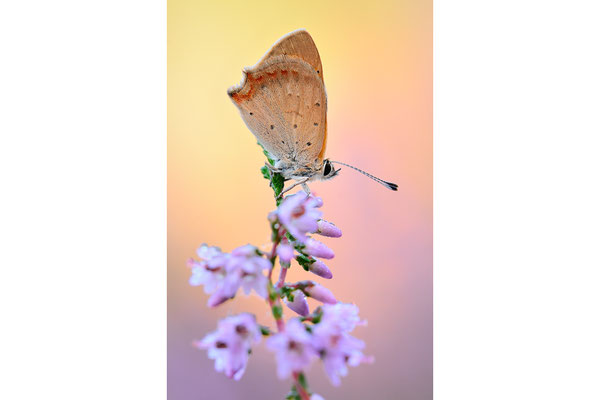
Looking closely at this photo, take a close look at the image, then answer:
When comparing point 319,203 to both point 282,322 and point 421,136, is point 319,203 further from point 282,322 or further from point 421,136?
point 421,136

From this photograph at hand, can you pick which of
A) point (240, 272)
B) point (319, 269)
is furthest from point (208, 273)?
point (319, 269)

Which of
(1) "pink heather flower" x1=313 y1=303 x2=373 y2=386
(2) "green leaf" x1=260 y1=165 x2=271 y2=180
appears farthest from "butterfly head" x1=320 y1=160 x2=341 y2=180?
(1) "pink heather flower" x1=313 y1=303 x2=373 y2=386

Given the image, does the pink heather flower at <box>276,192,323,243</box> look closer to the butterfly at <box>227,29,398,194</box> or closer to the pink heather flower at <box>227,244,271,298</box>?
the pink heather flower at <box>227,244,271,298</box>

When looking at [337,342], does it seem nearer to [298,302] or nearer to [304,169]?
[298,302]

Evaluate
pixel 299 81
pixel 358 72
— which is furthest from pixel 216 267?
pixel 358 72

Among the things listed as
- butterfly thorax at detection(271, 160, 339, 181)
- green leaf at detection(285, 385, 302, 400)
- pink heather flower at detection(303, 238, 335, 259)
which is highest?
butterfly thorax at detection(271, 160, 339, 181)

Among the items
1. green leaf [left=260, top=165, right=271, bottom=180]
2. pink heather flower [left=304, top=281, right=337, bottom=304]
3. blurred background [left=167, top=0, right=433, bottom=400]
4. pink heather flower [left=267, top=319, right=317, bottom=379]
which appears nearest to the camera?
pink heather flower [left=267, top=319, right=317, bottom=379]

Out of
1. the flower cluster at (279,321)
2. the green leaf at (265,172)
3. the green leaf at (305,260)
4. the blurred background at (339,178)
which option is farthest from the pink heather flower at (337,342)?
the blurred background at (339,178)
